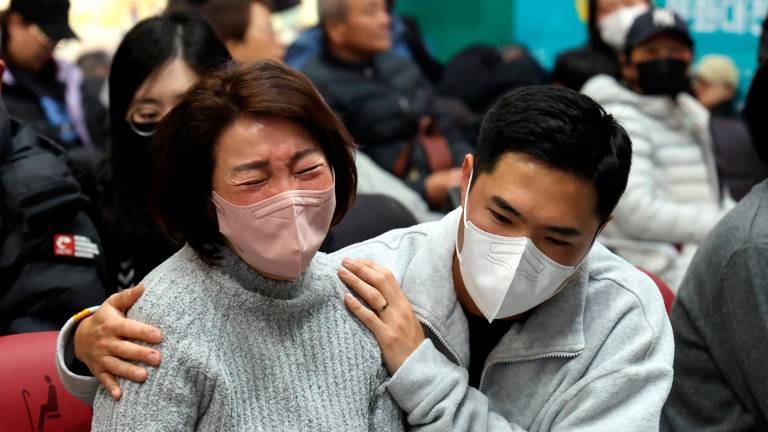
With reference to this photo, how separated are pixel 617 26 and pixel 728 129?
2.51 ft

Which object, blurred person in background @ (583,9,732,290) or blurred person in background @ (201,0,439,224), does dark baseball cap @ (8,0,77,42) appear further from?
blurred person in background @ (583,9,732,290)

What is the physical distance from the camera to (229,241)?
5.50 ft

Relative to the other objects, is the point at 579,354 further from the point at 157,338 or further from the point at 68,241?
the point at 68,241

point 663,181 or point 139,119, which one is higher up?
point 139,119

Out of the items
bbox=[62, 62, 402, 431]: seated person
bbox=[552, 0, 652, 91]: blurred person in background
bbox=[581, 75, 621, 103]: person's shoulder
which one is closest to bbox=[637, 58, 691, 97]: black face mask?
bbox=[581, 75, 621, 103]: person's shoulder

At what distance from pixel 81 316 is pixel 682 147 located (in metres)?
2.74

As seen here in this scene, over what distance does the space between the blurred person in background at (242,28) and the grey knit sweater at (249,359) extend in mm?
2368

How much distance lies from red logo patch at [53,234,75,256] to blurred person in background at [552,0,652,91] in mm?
2835

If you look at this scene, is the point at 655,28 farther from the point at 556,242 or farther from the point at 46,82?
the point at 46,82

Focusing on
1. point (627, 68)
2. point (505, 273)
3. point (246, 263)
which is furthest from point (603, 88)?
point (246, 263)

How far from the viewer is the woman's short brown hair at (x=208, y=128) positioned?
1.60m

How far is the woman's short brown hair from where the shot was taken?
160 centimetres

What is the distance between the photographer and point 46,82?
448cm

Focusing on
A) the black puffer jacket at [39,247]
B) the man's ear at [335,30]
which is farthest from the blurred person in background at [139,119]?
the man's ear at [335,30]
